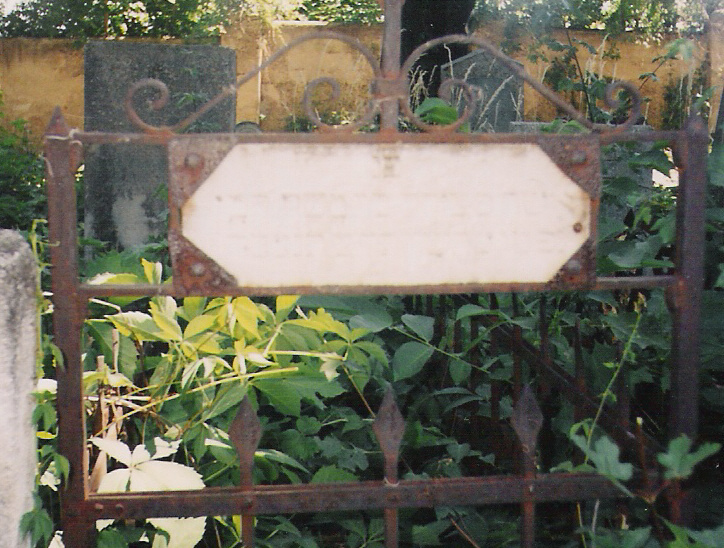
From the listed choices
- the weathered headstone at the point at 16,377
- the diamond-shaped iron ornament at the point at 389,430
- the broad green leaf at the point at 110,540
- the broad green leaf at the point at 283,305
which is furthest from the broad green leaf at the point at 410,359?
the weathered headstone at the point at 16,377

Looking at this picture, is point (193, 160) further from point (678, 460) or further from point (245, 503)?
point (678, 460)

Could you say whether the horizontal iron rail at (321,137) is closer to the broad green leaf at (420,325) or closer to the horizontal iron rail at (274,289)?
the horizontal iron rail at (274,289)

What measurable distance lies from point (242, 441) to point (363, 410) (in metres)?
0.94

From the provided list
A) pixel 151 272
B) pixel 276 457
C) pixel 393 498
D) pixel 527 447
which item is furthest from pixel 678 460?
pixel 151 272

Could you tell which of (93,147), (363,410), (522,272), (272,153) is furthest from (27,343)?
(93,147)

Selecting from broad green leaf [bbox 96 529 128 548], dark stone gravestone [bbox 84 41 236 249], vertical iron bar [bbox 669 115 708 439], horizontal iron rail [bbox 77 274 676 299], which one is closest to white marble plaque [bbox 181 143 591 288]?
horizontal iron rail [bbox 77 274 676 299]

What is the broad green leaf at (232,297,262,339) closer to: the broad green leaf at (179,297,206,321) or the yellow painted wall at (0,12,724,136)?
the broad green leaf at (179,297,206,321)

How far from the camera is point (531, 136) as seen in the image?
1643 mm

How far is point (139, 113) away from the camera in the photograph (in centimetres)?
476

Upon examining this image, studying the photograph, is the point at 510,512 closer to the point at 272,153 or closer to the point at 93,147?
the point at 272,153

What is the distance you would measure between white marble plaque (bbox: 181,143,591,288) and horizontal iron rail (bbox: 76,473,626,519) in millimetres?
390

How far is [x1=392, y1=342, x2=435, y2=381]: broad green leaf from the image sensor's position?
7.11 feet

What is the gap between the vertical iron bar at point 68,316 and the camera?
160 cm

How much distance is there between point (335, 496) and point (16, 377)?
0.61m
